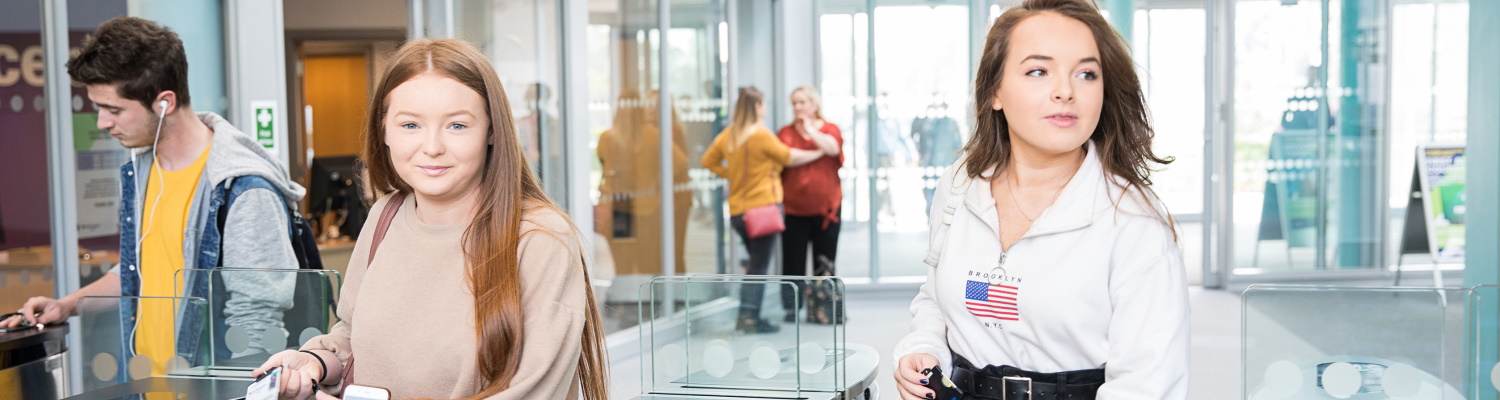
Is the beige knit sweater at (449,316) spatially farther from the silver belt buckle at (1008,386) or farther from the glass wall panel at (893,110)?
the glass wall panel at (893,110)

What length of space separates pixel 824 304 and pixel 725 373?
0.28 m

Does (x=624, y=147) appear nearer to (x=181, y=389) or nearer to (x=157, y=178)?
(x=157, y=178)

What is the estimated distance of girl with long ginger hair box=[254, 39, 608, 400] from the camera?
165cm

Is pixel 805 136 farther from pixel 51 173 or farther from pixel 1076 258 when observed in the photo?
pixel 1076 258

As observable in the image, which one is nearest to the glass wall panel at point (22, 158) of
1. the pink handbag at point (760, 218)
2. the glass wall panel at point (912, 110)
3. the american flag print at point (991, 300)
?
the american flag print at point (991, 300)

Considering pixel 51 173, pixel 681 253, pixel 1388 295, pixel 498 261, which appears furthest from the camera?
pixel 681 253

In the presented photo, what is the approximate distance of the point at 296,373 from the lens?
174 cm

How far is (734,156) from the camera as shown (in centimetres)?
680

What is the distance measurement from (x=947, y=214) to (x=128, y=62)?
6.31 feet

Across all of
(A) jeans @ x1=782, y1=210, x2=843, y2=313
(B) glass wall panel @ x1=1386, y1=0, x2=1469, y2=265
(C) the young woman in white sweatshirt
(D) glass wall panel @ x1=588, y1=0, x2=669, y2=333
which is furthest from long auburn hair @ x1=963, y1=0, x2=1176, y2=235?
(B) glass wall panel @ x1=1386, y1=0, x2=1469, y2=265

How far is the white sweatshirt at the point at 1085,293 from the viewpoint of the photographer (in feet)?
5.49

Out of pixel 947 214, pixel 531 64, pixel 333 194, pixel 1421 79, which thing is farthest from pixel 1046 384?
pixel 1421 79

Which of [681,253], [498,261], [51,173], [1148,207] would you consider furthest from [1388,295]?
[681,253]

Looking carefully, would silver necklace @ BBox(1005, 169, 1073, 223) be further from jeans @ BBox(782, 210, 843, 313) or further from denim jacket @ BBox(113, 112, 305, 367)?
jeans @ BBox(782, 210, 843, 313)
